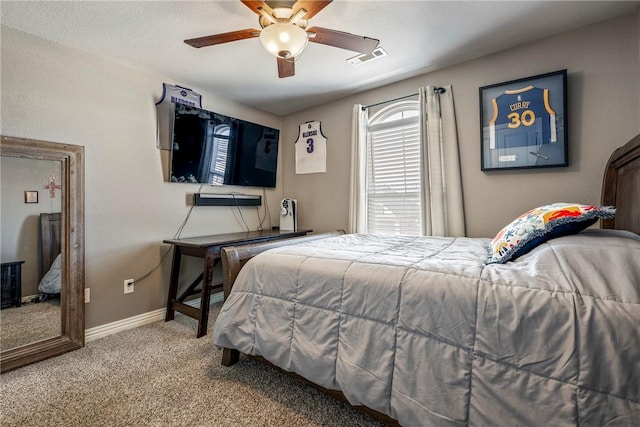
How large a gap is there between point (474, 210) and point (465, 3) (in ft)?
5.14

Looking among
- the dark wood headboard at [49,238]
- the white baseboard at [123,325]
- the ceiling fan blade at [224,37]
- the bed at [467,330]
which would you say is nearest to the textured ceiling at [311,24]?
the ceiling fan blade at [224,37]

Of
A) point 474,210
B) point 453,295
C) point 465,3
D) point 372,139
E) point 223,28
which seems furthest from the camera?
point 372,139

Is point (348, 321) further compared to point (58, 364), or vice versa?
point (58, 364)

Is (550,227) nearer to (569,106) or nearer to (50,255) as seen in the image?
(569,106)

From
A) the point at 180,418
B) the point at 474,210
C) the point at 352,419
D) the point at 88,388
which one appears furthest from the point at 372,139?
the point at 88,388

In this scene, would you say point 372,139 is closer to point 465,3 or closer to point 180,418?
point 465,3

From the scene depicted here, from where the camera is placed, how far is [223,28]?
78.5 inches

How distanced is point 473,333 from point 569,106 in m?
2.13

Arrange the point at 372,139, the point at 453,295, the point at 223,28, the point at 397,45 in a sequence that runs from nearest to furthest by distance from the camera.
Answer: the point at 453,295
the point at 223,28
the point at 397,45
the point at 372,139

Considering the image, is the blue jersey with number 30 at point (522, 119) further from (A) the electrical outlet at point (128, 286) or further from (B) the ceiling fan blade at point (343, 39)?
(A) the electrical outlet at point (128, 286)

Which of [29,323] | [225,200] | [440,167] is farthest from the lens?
[225,200]

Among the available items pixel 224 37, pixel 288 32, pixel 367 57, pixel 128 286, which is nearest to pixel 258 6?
pixel 288 32

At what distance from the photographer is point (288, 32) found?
1.56m

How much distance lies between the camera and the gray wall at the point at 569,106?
193cm
